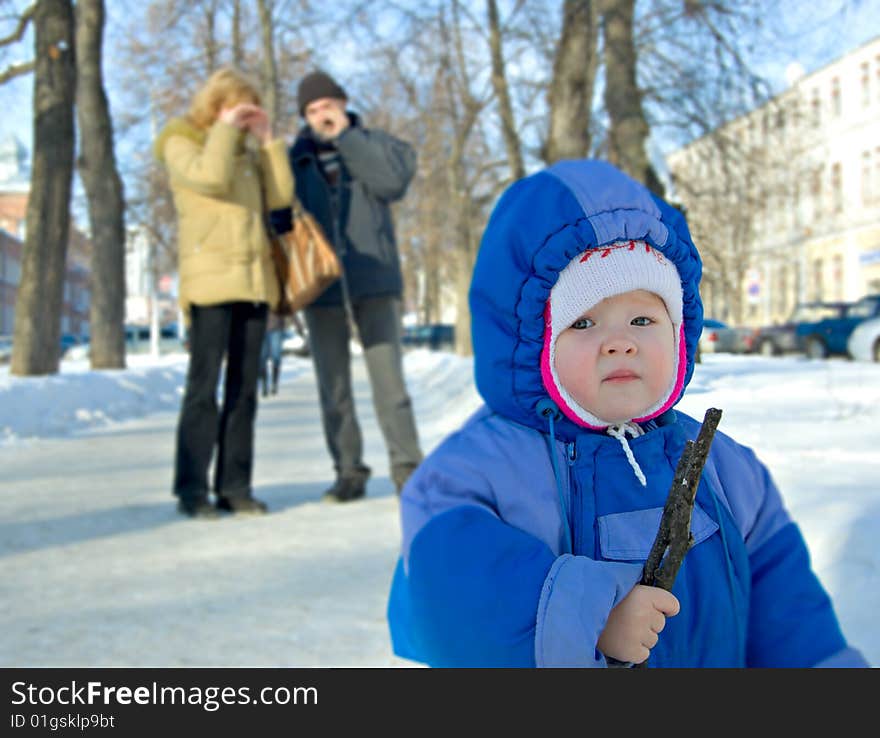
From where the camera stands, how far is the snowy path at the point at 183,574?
2.51 metres

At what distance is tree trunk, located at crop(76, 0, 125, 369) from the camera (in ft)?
45.6

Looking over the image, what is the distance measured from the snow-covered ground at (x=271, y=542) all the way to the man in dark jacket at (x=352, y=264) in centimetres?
30

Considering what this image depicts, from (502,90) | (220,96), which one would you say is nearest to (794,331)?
(220,96)

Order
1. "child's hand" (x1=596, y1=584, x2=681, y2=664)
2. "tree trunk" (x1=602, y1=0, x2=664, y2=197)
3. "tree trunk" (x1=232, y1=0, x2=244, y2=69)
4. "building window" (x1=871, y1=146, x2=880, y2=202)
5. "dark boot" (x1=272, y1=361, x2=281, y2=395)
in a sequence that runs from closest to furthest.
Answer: "child's hand" (x1=596, y1=584, x2=681, y2=664)
"building window" (x1=871, y1=146, x2=880, y2=202)
"tree trunk" (x1=602, y1=0, x2=664, y2=197)
"dark boot" (x1=272, y1=361, x2=281, y2=395)
"tree trunk" (x1=232, y1=0, x2=244, y2=69)

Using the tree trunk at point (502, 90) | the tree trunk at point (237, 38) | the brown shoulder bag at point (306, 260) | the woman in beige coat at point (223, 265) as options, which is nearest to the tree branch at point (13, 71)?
the tree trunk at point (237, 38)

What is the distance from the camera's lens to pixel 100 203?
14.2 meters

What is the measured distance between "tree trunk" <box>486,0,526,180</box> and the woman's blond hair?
15245 mm

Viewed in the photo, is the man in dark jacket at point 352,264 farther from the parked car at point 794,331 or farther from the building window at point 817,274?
the building window at point 817,274

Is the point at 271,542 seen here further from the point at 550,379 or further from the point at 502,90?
the point at 502,90

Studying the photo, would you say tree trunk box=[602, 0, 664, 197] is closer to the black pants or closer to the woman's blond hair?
the woman's blond hair

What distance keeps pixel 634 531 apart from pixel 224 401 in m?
3.68

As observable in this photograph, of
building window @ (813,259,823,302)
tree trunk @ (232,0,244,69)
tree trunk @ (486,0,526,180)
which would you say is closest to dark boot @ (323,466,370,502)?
building window @ (813,259,823,302)

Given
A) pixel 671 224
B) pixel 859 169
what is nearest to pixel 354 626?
pixel 859 169

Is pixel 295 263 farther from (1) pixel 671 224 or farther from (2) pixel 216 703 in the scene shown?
(2) pixel 216 703
